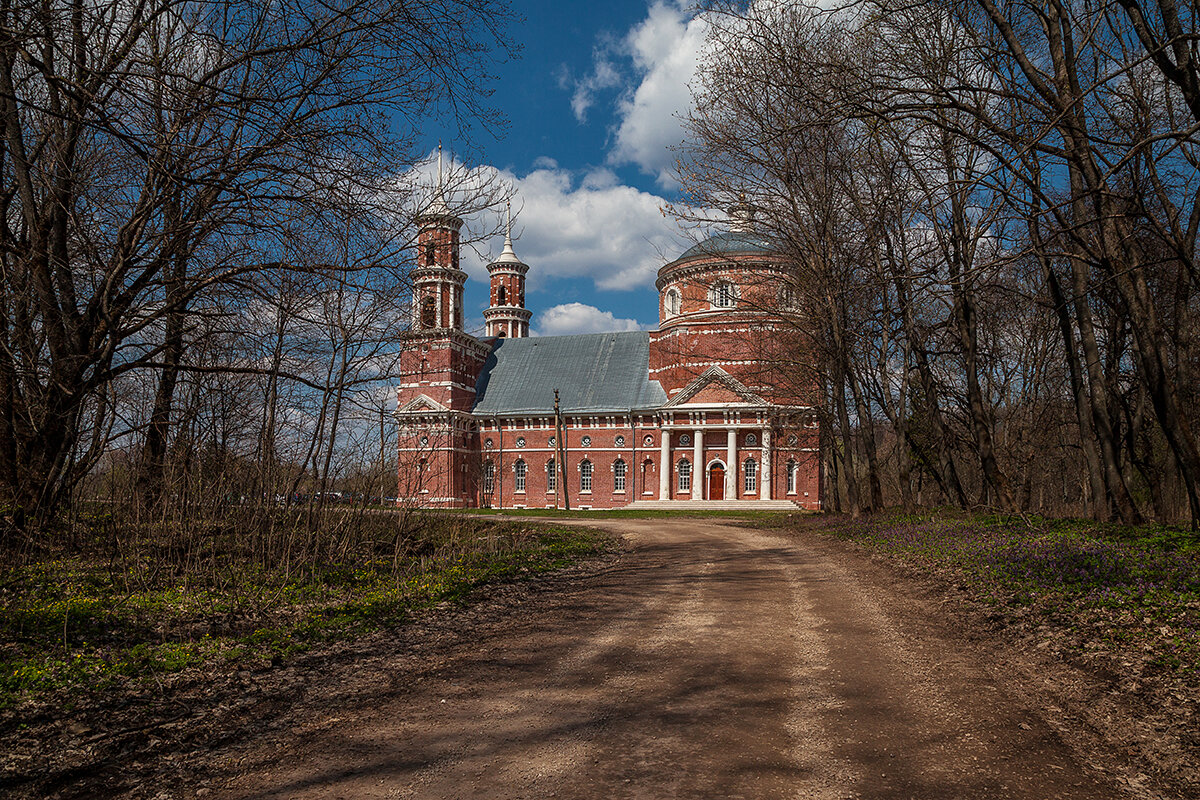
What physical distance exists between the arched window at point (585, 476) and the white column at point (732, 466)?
9542mm

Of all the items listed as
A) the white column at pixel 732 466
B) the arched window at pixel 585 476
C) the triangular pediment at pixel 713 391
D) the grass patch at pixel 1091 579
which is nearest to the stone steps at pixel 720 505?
the white column at pixel 732 466

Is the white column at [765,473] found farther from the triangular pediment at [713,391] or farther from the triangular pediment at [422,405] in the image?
the triangular pediment at [422,405]

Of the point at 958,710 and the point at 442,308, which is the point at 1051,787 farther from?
the point at 442,308

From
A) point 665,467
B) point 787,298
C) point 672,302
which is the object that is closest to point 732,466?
point 665,467

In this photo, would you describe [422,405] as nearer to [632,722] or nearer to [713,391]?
[713,391]

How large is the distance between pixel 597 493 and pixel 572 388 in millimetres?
7795

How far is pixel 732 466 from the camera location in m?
43.8

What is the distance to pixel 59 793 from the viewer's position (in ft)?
13.6

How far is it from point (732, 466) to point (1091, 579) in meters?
35.4

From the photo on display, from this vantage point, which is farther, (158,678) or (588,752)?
(158,678)

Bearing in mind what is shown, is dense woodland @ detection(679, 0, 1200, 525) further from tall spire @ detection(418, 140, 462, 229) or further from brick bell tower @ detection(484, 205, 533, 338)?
brick bell tower @ detection(484, 205, 533, 338)

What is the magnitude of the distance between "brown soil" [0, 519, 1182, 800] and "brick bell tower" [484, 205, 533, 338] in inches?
2261

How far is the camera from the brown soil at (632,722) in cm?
425

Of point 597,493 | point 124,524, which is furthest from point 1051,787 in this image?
point 597,493
